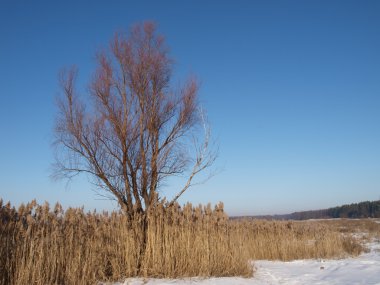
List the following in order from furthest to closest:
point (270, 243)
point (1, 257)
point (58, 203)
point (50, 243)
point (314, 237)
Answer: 1. point (314, 237)
2. point (270, 243)
3. point (58, 203)
4. point (50, 243)
5. point (1, 257)

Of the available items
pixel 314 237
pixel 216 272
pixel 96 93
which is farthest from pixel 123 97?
pixel 314 237

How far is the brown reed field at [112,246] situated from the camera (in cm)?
427

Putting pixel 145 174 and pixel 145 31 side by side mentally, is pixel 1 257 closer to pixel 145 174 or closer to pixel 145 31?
pixel 145 174

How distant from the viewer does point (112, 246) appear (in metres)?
5.39

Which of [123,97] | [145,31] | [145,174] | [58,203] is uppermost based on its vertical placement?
[145,31]

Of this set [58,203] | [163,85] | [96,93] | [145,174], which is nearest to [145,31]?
[163,85]

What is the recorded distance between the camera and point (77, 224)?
17.4ft

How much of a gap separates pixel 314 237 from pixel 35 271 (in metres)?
11.1

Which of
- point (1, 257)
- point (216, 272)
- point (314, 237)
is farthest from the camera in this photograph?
point (314, 237)

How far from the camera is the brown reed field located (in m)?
4.27

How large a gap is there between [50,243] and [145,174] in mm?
6155

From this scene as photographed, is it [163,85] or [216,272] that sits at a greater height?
[163,85]

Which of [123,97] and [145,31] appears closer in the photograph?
[123,97]

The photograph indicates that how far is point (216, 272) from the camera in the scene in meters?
5.67
